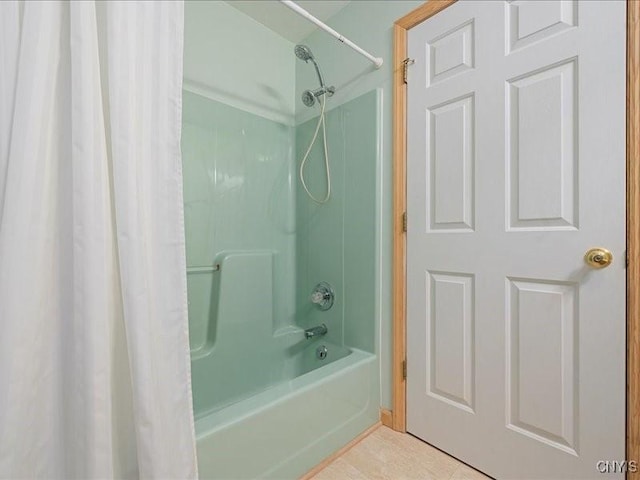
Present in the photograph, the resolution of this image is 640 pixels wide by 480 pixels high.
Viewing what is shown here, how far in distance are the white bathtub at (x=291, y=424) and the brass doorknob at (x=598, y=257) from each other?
871 millimetres

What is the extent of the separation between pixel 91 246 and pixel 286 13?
1.64 meters

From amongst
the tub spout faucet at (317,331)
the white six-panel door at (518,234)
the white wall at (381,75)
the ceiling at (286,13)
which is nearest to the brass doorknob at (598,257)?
the white six-panel door at (518,234)

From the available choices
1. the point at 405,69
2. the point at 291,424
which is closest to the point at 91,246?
the point at 291,424

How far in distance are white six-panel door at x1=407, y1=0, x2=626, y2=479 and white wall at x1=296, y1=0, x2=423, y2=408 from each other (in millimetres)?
113

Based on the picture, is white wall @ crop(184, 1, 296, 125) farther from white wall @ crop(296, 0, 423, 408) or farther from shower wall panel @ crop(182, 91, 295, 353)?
white wall @ crop(296, 0, 423, 408)

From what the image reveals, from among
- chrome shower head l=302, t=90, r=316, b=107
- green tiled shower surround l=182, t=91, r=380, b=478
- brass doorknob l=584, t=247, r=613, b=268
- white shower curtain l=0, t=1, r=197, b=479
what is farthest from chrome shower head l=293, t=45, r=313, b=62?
brass doorknob l=584, t=247, r=613, b=268

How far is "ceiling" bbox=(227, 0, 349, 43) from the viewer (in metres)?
1.53

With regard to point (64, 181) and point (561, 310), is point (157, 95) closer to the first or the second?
point (64, 181)

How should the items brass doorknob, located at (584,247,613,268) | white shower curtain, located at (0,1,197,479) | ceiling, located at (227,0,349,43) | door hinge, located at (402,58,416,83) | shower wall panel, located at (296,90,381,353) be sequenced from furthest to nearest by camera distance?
ceiling, located at (227,0,349,43) < shower wall panel, located at (296,90,381,353) < door hinge, located at (402,58,416,83) < brass doorknob, located at (584,247,613,268) < white shower curtain, located at (0,1,197,479)

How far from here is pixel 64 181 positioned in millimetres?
616

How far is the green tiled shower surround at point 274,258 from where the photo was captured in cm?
136

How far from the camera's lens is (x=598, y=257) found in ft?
2.69

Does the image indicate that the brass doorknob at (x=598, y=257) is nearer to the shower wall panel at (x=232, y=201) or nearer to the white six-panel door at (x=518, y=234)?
the white six-panel door at (x=518, y=234)

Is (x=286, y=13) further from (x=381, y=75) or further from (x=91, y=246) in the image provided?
(x=91, y=246)
